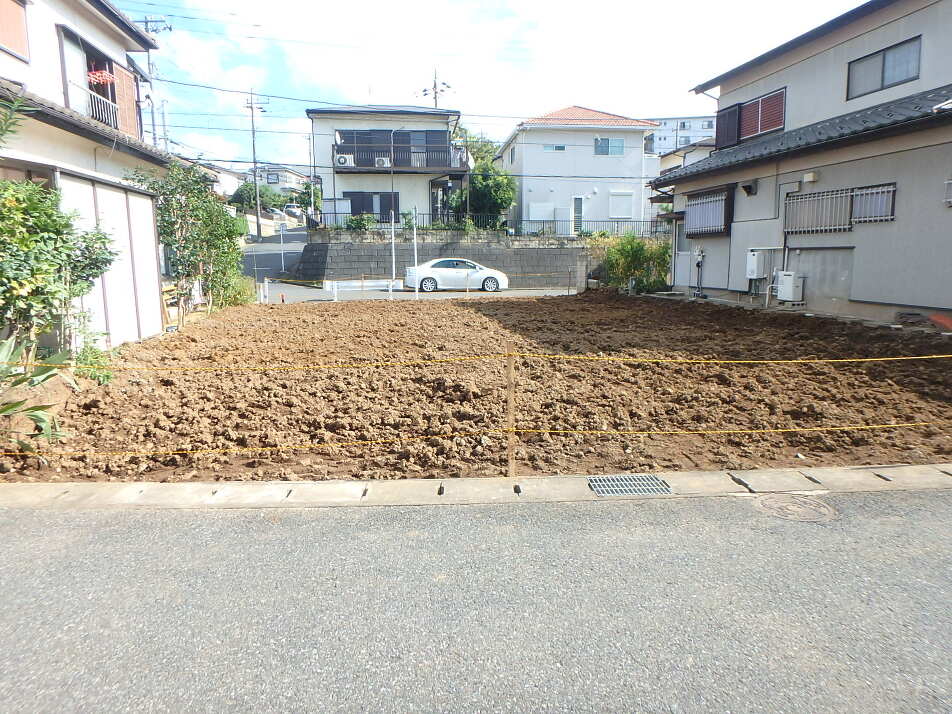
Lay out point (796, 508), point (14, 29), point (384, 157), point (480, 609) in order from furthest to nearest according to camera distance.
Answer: point (384, 157)
point (14, 29)
point (796, 508)
point (480, 609)

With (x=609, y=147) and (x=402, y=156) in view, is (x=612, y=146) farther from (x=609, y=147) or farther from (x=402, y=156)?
(x=402, y=156)

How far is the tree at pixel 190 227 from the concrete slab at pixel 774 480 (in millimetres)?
9852

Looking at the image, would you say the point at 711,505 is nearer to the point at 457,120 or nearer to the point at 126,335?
the point at 126,335

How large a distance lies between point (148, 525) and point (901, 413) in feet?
21.0

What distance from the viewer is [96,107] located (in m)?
14.7

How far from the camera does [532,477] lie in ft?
15.7

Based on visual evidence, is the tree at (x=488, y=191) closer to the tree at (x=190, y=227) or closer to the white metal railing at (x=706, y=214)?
the white metal railing at (x=706, y=214)

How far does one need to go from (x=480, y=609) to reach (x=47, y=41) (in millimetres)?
14773

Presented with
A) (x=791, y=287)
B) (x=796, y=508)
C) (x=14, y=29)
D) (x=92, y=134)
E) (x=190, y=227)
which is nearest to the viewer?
(x=796, y=508)

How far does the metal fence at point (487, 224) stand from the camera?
29.4 meters

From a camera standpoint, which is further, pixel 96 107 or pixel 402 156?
pixel 402 156

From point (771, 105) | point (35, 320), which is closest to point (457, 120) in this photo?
point (771, 105)

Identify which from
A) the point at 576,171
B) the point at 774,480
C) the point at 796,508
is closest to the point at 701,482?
the point at 774,480

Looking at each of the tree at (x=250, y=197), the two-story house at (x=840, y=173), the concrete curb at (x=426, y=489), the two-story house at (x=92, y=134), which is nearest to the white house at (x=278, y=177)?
the tree at (x=250, y=197)
